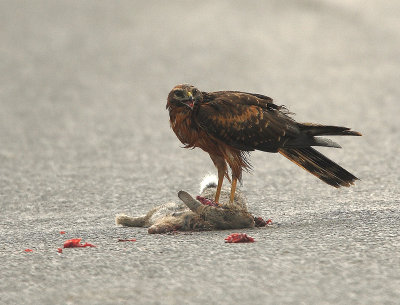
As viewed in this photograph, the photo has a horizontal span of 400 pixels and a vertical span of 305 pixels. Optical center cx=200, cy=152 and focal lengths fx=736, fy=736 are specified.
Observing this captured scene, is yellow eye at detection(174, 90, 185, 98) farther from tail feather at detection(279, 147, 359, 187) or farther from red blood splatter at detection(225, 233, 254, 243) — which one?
red blood splatter at detection(225, 233, 254, 243)

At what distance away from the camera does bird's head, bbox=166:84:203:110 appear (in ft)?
23.8

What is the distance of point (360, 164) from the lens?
1177cm

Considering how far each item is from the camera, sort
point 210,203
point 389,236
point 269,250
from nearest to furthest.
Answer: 1. point 269,250
2. point 389,236
3. point 210,203

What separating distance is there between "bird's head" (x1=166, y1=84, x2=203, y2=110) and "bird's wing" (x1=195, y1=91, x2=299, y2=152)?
13 cm

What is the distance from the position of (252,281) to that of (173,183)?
574 centimetres

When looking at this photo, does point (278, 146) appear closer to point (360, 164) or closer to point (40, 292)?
point (40, 292)

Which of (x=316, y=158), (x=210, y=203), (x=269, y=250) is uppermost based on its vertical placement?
(x=316, y=158)

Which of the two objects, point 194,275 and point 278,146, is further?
point 278,146

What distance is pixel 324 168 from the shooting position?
7.66 metres

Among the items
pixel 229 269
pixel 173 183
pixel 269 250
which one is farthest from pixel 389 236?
pixel 173 183

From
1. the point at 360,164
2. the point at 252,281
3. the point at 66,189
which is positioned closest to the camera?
the point at 252,281

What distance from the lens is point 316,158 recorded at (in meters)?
7.71

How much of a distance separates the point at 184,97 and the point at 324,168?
1663mm

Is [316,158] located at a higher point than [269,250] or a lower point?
higher
